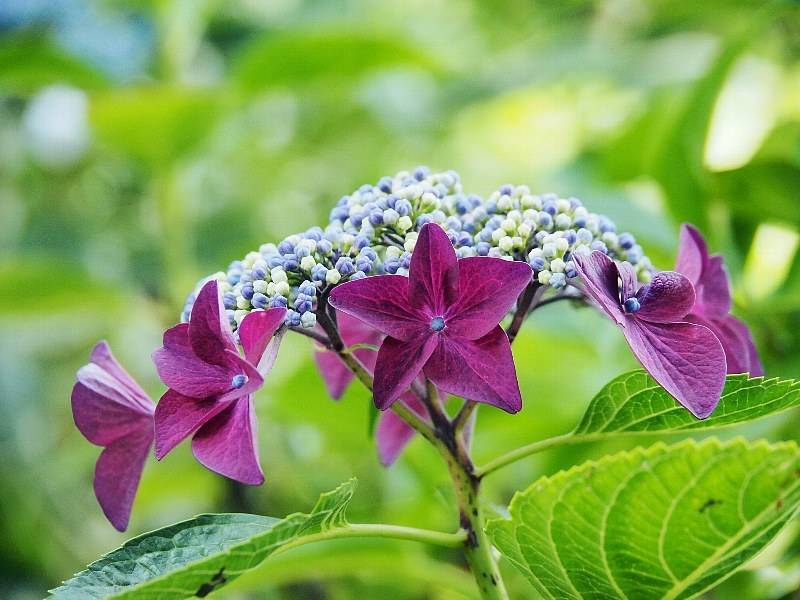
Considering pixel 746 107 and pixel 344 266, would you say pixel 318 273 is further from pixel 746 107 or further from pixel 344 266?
pixel 746 107

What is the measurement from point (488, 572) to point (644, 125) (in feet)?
2.83

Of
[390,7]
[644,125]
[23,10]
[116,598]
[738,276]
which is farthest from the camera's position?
[390,7]

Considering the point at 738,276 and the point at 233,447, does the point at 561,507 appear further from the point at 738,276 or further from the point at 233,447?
the point at 738,276

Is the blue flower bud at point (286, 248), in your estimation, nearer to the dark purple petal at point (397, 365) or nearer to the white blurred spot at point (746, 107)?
the dark purple petal at point (397, 365)

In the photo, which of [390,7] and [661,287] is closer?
[661,287]

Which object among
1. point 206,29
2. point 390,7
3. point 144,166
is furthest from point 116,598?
point 390,7

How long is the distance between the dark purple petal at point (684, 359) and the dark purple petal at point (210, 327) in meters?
0.21

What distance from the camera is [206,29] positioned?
183 cm

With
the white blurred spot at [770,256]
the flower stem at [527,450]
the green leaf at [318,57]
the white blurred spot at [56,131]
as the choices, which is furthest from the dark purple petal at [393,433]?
the white blurred spot at [56,131]

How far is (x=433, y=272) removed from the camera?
0.43m

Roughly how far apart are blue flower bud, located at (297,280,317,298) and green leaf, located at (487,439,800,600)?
0.51 feet

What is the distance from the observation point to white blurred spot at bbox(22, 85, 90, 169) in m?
1.62

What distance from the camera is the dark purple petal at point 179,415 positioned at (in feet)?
1.41

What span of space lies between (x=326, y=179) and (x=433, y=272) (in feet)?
4.54
